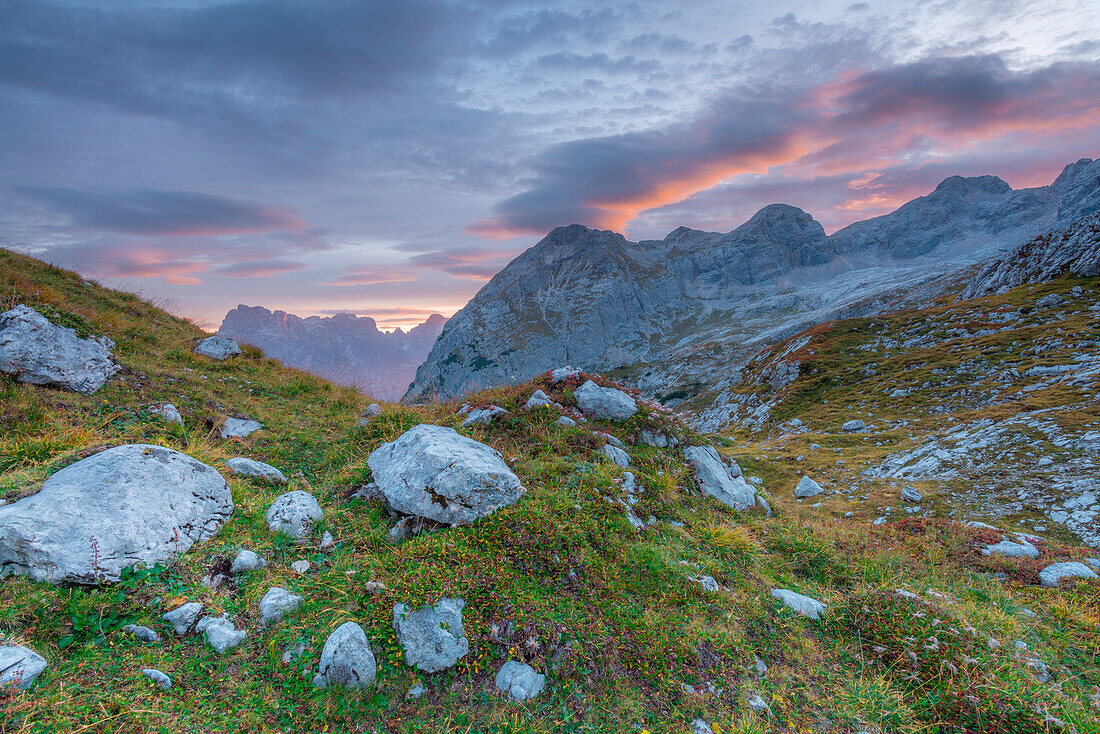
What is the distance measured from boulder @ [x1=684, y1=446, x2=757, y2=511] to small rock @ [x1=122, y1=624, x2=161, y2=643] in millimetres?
10726

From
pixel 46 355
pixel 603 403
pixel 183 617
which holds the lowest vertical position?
pixel 183 617

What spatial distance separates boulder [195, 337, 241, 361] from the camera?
15.8 m

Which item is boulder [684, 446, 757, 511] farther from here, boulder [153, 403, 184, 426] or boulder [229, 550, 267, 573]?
boulder [153, 403, 184, 426]

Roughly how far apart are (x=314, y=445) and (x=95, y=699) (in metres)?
7.66

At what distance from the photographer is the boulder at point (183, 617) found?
15.4ft

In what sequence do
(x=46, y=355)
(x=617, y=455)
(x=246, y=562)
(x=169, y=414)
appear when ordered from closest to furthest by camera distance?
(x=246, y=562) → (x=46, y=355) → (x=169, y=414) → (x=617, y=455)

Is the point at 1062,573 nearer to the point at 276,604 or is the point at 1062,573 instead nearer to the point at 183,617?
the point at 276,604

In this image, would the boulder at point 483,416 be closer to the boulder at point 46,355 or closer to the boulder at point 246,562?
the boulder at point 246,562

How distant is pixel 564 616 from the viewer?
5.58 meters

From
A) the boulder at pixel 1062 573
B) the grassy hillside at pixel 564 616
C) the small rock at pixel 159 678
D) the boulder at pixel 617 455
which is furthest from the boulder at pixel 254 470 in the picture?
the boulder at pixel 1062 573

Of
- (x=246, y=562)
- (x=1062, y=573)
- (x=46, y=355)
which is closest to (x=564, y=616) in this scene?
(x=246, y=562)

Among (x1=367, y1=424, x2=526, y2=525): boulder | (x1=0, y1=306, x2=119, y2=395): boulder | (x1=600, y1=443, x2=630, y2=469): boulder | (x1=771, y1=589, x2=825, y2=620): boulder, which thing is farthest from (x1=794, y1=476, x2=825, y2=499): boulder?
(x1=0, y1=306, x2=119, y2=395): boulder

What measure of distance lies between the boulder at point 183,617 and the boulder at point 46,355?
8.60 metres

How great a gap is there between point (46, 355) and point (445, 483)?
10.7 meters
